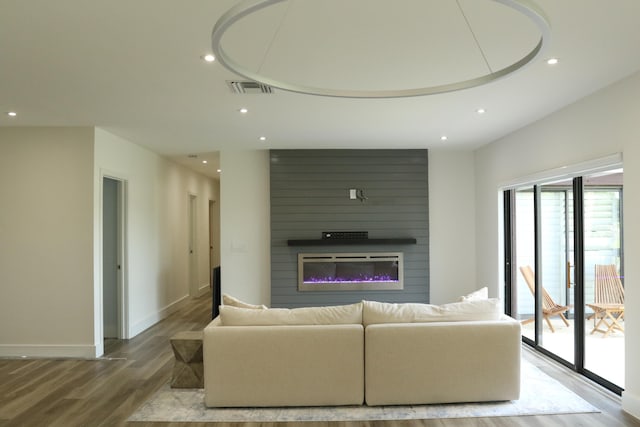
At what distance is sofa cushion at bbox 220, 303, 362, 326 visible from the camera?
11.4 ft

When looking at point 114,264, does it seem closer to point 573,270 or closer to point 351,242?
point 351,242

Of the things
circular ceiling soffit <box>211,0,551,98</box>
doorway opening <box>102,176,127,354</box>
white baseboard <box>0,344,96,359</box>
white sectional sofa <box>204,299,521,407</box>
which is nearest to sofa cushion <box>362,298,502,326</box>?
white sectional sofa <box>204,299,521,407</box>

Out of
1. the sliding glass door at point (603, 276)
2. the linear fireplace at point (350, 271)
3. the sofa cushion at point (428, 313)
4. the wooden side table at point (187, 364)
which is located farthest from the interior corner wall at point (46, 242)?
the sliding glass door at point (603, 276)

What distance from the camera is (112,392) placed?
393 centimetres

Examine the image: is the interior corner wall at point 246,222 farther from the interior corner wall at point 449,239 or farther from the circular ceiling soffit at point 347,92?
the circular ceiling soffit at point 347,92

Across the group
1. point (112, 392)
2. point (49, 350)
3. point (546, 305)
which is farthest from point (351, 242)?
point (49, 350)

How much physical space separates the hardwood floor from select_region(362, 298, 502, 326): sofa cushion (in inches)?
27.3

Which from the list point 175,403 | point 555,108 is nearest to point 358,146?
point 555,108

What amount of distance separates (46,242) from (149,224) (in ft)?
5.54

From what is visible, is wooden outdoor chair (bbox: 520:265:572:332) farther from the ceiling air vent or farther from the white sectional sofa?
the ceiling air vent

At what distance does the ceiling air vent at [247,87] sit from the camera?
11.6 feet

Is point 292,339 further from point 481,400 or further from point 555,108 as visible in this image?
point 555,108

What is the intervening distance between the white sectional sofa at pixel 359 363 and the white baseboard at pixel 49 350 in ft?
7.52

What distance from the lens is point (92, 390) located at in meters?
3.98
